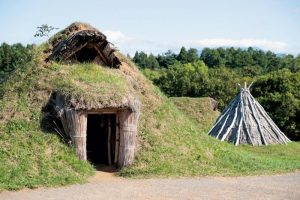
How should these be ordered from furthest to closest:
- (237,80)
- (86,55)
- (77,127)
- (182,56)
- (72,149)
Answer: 1. (182,56)
2. (237,80)
3. (86,55)
4. (72,149)
5. (77,127)

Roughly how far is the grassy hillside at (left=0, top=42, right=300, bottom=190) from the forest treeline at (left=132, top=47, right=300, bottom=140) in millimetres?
15773

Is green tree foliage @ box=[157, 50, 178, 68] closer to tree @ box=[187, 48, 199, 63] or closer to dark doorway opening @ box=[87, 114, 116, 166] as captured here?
tree @ box=[187, 48, 199, 63]

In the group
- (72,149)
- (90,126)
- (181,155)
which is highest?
(90,126)

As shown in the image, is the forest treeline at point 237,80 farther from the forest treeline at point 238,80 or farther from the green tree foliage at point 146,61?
the green tree foliage at point 146,61

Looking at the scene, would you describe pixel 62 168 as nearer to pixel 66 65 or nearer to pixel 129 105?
pixel 129 105

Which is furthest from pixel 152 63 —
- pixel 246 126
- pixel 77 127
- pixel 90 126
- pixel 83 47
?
pixel 77 127

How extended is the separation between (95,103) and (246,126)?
33.5ft

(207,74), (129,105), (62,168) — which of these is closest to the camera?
(62,168)

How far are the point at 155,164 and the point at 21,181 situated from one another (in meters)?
3.96

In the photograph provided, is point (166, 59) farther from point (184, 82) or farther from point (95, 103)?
point (95, 103)

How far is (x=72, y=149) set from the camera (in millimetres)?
12906

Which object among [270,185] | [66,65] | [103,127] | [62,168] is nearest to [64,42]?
[66,65]

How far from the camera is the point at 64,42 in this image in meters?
14.4

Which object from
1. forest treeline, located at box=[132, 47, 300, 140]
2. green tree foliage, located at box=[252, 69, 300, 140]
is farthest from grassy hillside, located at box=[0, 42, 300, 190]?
forest treeline, located at box=[132, 47, 300, 140]
